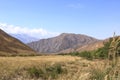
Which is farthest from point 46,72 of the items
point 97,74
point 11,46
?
point 11,46

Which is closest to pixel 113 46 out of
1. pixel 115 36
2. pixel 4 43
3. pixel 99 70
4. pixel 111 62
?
pixel 115 36

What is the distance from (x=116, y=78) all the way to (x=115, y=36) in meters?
A: 0.69

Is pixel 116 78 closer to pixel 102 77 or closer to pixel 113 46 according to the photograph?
pixel 102 77

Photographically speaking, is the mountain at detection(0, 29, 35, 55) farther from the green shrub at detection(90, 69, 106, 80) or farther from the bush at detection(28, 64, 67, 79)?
the green shrub at detection(90, 69, 106, 80)

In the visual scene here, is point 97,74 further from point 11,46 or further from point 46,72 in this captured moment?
point 11,46

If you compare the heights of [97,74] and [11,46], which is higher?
[11,46]

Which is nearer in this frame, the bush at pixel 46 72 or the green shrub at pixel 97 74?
the green shrub at pixel 97 74

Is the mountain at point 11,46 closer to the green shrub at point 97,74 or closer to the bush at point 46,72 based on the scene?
the bush at point 46,72

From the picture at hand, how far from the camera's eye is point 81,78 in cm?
546

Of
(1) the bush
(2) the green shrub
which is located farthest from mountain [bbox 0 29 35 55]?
(2) the green shrub

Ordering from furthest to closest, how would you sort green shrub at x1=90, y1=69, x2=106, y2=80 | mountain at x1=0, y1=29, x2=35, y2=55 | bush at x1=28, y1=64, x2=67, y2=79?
mountain at x1=0, y1=29, x2=35, y2=55 → bush at x1=28, y1=64, x2=67, y2=79 → green shrub at x1=90, y1=69, x2=106, y2=80

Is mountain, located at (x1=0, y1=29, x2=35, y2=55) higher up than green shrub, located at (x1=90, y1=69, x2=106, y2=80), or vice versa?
mountain, located at (x1=0, y1=29, x2=35, y2=55)

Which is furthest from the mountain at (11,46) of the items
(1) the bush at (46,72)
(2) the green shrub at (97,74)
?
(2) the green shrub at (97,74)

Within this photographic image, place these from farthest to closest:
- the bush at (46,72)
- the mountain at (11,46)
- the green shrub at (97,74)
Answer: the mountain at (11,46)
the bush at (46,72)
the green shrub at (97,74)
